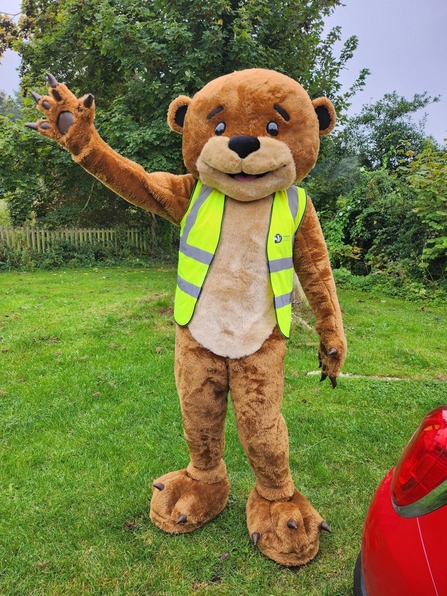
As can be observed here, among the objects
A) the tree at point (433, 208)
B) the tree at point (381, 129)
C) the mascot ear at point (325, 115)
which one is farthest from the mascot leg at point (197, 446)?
the tree at point (381, 129)

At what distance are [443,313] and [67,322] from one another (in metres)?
6.35

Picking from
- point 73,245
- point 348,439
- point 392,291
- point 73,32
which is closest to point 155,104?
point 73,32

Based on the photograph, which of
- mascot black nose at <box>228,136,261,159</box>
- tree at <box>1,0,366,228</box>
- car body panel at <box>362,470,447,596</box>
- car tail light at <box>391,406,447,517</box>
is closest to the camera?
car body panel at <box>362,470,447,596</box>

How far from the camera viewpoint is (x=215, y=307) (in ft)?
6.73

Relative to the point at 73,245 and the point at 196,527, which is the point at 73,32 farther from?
the point at 196,527

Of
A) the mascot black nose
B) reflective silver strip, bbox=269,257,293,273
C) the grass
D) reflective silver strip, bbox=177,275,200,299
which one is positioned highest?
the mascot black nose

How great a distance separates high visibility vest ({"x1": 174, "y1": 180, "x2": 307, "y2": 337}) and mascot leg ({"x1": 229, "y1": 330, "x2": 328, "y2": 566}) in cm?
21

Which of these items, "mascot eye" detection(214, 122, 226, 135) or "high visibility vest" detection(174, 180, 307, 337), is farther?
"high visibility vest" detection(174, 180, 307, 337)

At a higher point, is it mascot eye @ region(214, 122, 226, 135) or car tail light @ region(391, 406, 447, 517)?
mascot eye @ region(214, 122, 226, 135)

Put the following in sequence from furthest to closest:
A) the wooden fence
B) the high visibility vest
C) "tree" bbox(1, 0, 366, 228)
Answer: the wooden fence, "tree" bbox(1, 0, 366, 228), the high visibility vest

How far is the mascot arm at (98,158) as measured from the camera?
6.30 ft

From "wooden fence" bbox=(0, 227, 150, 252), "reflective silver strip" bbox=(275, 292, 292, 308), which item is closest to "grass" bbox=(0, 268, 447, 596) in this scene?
"reflective silver strip" bbox=(275, 292, 292, 308)

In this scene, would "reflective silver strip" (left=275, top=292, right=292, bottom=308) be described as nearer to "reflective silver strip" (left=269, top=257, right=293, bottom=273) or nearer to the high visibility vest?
the high visibility vest

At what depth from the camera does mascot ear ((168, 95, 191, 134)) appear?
2.14m
